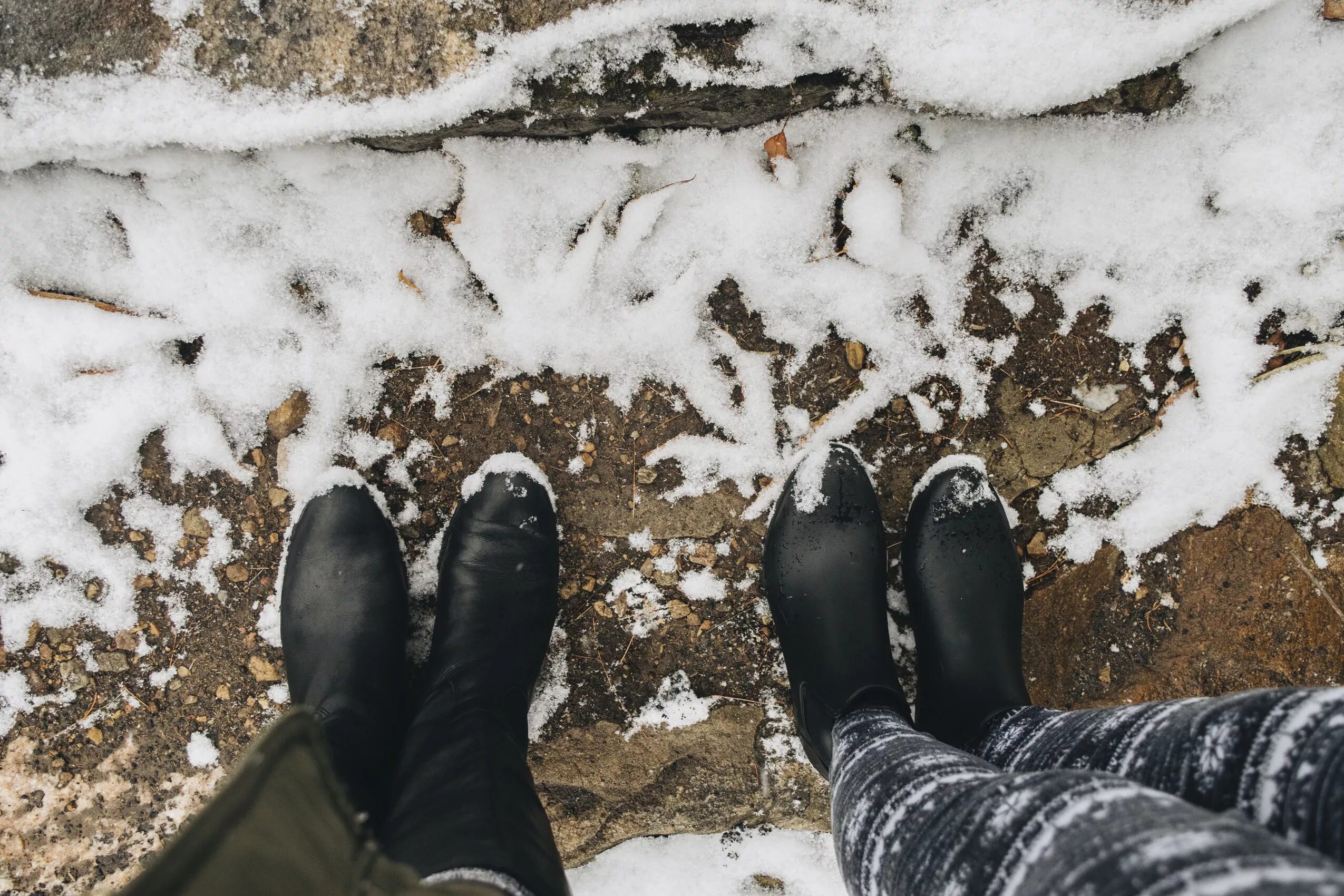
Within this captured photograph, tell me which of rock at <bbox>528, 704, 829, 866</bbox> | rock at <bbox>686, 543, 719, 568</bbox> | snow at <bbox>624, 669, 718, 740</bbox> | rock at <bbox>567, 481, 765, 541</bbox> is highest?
rock at <bbox>567, 481, 765, 541</bbox>

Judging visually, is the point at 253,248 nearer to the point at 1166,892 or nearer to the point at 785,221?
the point at 785,221

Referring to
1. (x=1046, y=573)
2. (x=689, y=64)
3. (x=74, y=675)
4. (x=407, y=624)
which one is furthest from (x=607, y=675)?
(x=689, y=64)

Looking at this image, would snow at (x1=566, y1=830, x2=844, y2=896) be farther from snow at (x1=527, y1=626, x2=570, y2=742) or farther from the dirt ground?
snow at (x1=527, y1=626, x2=570, y2=742)

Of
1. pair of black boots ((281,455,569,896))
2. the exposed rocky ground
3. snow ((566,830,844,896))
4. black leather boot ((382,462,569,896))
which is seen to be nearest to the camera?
black leather boot ((382,462,569,896))

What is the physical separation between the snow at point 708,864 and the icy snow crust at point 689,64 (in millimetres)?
1481

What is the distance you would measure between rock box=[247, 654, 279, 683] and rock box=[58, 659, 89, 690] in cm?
30

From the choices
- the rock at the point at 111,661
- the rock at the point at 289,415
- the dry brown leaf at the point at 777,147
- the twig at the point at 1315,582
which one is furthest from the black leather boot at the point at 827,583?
the rock at the point at 111,661

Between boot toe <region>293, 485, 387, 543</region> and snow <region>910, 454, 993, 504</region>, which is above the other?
snow <region>910, 454, 993, 504</region>

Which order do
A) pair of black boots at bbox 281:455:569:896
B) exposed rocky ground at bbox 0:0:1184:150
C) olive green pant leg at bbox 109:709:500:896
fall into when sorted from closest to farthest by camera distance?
olive green pant leg at bbox 109:709:500:896, exposed rocky ground at bbox 0:0:1184:150, pair of black boots at bbox 281:455:569:896

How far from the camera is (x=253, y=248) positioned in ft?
4.49

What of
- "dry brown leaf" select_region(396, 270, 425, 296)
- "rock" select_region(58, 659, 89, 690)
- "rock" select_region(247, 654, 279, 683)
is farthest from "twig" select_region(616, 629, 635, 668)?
"rock" select_region(58, 659, 89, 690)

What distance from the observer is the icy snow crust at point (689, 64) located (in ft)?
3.82

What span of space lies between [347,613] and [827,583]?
0.92 meters

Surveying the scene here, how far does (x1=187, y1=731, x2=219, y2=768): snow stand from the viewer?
1438 mm
